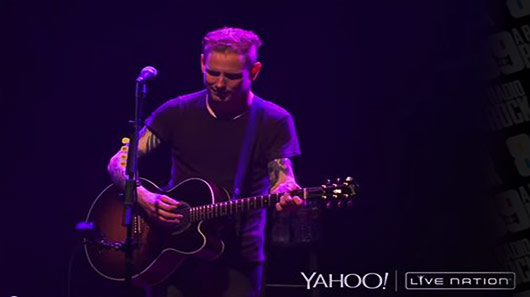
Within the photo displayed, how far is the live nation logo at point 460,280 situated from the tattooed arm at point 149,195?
6.19ft

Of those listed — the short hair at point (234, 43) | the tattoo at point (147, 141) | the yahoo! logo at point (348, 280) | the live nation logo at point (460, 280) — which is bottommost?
the live nation logo at point (460, 280)

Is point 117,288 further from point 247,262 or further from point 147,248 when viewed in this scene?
point 247,262

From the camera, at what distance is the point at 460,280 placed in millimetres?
4844

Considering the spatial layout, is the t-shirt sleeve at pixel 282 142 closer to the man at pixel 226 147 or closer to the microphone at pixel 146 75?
the man at pixel 226 147

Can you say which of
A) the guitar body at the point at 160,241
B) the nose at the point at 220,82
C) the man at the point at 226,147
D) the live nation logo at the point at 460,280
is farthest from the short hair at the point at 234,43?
the live nation logo at the point at 460,280

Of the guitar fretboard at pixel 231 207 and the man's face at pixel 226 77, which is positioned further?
the man's face at pixel 226 77

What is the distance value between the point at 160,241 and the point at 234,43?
118 cm

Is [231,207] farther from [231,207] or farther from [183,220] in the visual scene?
[183,220]

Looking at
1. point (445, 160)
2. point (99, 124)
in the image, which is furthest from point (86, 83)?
point (445, 160)

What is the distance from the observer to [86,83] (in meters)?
5.22

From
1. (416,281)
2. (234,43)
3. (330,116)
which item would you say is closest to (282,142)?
(234,43)

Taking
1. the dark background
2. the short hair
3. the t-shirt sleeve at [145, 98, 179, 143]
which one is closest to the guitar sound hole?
the t-shirt sleeve at [145, 98, 179, 143]

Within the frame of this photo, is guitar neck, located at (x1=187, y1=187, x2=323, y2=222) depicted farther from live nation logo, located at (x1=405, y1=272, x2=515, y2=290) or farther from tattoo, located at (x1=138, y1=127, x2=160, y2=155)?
live nation logo, located at (x1=405, y1=272, x2=515, y2=290)

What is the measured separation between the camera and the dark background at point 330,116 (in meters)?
4.93
